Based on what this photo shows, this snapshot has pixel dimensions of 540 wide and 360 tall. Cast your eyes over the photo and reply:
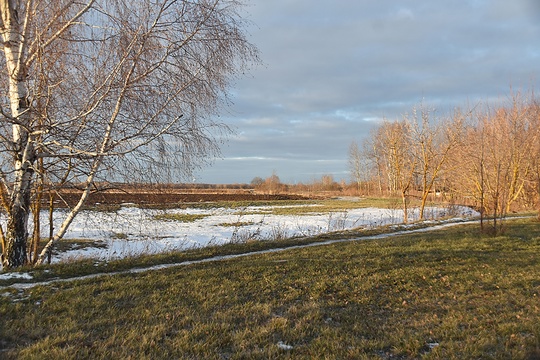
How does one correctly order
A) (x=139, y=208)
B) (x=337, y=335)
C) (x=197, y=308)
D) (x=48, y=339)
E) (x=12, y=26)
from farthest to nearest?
(x=139, y=208) < (x=12, y=26) < (x=197, y=308) < (x=337, y=335) < (x=48, y=339)

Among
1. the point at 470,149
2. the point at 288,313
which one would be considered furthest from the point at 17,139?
the point at 470,149

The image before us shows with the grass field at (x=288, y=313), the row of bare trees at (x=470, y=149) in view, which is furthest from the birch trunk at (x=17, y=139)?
the row of bare trees at (x=470, y=149)

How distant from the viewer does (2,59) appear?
6945 millimetres

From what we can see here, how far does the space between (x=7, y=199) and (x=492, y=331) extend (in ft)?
27.6

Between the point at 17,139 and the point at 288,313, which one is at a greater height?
the point at 17,139

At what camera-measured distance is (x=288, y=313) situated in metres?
4.61

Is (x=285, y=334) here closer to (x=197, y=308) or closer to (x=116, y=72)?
(x=197, y=308)

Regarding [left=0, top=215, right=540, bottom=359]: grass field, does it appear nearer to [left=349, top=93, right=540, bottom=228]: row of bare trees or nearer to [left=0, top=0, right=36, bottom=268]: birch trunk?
[left=0, top=0, right=36, bottom=268]: birch trunk

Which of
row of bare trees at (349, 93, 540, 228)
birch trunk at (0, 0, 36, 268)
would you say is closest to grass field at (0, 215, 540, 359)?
birch trunk at (0, 0, 36, 268)

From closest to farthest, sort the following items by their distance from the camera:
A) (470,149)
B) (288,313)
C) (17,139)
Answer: (288,313), (17,139), (470,149)

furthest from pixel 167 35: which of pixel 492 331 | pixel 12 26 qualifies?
pixel 492 331

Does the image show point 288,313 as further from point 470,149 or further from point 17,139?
point 470,149

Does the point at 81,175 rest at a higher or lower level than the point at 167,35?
lower

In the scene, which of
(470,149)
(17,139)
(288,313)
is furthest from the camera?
(470,149)
